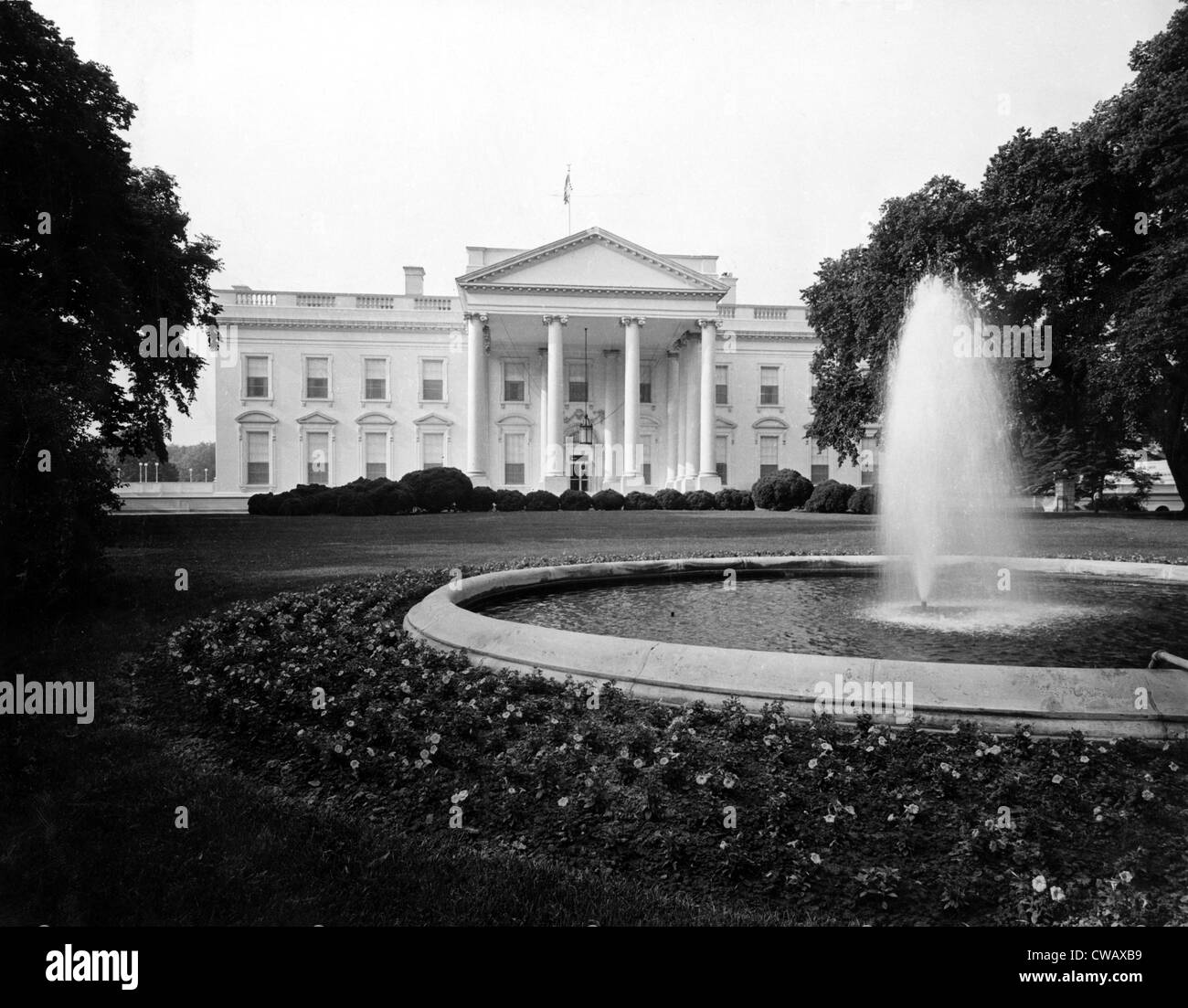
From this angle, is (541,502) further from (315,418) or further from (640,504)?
(315,418)

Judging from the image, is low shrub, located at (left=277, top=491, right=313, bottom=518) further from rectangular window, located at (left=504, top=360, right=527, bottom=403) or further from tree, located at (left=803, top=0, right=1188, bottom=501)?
tree, located at (left=803, top=0, right=1188, bottom=501)

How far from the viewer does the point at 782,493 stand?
36125 millimetres

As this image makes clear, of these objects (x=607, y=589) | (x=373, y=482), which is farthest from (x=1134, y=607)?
(x=373, y=482)

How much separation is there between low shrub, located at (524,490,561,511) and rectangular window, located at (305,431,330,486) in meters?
19.1

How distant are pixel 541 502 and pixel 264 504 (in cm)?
1178

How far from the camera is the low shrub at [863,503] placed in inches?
1292

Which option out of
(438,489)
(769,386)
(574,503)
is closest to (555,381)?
(574,503)

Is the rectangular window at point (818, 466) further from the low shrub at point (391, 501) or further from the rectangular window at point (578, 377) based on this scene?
the low shrub at point (391, 501)

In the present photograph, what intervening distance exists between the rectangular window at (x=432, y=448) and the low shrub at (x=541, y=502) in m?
15.7

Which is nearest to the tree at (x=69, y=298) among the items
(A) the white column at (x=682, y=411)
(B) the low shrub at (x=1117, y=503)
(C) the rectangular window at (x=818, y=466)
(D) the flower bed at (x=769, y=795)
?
(D) the flower bed at (x=769, y=795)

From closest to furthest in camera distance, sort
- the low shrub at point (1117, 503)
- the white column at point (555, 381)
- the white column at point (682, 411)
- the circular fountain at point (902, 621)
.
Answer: the circular fountain at point (902, 621) < the low shrub at point (1117, 503) < the white column at point (555, 381) < the white column at point (682, 411)

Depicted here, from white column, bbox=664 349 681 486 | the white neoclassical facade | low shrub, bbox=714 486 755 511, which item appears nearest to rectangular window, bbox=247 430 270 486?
the white neoclassical facade
